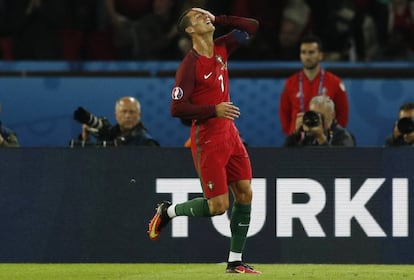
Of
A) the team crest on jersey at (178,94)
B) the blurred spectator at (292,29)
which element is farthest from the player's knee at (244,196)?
the blurred spectator at (292,29)

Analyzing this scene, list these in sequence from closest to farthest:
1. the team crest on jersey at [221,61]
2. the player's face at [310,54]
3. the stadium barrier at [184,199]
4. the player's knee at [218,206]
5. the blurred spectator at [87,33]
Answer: the player's knee at [218,206] → the team crest on jersey at [221,61] → the stadium barrier at [184,199] → the player's face at [310,54] → the blurred spectator at [87,33]

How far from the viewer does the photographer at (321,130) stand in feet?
40.6

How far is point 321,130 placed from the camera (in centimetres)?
1238

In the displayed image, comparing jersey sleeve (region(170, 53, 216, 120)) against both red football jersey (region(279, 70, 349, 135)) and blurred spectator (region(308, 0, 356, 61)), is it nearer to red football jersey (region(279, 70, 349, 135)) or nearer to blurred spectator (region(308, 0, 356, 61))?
red football jersey (region(279, 70, 349, 135))

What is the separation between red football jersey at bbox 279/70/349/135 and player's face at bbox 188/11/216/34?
3.17m

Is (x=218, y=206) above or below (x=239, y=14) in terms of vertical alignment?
below

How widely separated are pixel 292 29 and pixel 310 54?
1517mm

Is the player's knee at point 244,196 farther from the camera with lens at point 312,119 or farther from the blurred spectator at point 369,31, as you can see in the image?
the blurred spectator at point 369,31

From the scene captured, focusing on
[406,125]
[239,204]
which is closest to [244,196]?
[239,204]

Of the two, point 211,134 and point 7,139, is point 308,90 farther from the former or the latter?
point 211,134

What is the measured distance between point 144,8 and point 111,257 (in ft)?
13.4

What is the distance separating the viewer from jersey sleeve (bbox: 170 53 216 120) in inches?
403

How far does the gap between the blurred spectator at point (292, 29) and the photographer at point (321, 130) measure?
7.87ft

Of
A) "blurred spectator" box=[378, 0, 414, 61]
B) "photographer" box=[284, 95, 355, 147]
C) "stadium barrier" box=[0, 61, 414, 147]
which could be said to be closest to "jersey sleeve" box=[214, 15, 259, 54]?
"photographer" box=[284, 95, 355, 147]
